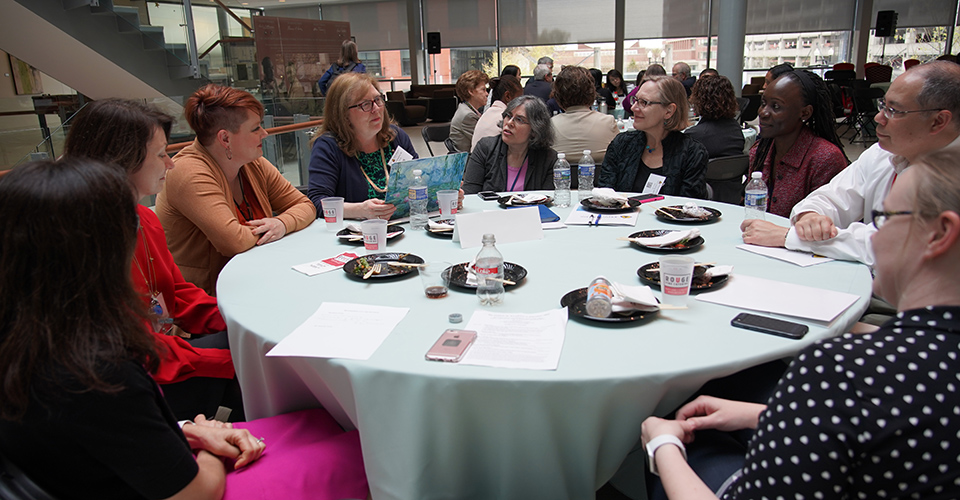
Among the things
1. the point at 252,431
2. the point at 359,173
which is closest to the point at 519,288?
the point at 252,431

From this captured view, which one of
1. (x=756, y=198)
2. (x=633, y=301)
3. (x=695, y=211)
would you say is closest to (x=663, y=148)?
(x=695, y=211)

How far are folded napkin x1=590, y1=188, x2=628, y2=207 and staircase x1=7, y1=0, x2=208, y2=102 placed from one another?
6.61 metres

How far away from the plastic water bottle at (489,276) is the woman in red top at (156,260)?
3.02 feet

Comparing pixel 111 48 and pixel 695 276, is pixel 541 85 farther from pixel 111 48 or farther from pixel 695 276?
pixel 695 276

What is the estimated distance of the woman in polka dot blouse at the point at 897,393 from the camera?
0.80 meters

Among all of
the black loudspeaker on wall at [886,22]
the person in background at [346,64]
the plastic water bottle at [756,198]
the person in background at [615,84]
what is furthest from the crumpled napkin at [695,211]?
the black loudspeaker on wall at [886,22]

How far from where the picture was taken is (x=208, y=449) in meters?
1.35

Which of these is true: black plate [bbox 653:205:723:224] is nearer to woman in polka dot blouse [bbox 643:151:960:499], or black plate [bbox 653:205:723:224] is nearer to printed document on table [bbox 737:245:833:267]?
printed document on table [bbox 737:245:833:267]

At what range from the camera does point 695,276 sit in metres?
1.76

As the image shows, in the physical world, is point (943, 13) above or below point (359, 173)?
above

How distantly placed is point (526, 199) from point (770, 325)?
169cm

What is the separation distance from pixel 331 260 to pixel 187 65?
744 centimetres

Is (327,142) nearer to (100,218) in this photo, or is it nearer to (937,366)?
(100,218)

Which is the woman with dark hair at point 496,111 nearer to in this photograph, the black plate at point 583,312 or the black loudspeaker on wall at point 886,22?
the black plate at point 583,312
